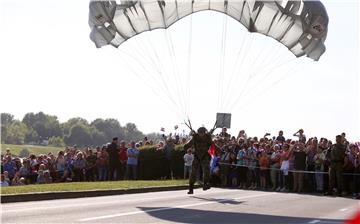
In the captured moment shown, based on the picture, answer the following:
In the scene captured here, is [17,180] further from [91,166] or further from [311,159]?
[311,159]

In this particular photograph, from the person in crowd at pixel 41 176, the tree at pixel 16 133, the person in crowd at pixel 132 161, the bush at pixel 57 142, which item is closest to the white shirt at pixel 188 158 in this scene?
the person in crowd at pixel 132 161

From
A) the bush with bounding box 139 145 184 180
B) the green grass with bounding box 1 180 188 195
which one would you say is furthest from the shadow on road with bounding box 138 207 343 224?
the bush with bounding box 139 145 184 180

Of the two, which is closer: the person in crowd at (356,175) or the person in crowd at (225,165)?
the person in crowd at (356,175)

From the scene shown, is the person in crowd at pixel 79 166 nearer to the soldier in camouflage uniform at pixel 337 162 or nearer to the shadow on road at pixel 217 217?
the soldier in camouflage uniform at pixel 337 162

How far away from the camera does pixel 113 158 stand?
2436 centimetres

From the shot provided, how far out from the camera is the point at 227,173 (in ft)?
82.1

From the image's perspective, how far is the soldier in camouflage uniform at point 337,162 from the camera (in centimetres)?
2061

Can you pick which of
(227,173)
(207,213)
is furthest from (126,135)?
(207,213)

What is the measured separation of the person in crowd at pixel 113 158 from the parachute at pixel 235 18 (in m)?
6.00

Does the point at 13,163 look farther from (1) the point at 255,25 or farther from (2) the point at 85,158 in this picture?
(1) the point at 255,25

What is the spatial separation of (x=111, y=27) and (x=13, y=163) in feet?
21.3

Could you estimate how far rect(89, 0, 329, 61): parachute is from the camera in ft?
58.2

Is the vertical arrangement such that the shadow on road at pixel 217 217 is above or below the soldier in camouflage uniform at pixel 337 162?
below

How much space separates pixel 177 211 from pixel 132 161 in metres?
11.5
